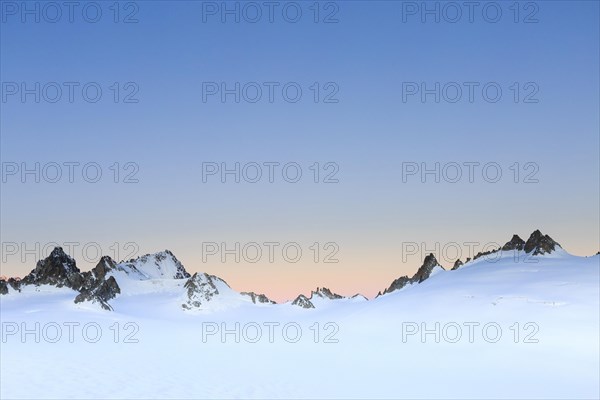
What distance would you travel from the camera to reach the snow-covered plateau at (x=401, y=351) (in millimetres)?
24578

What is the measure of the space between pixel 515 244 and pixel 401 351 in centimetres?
2673

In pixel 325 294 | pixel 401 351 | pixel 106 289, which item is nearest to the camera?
pixel 401 351

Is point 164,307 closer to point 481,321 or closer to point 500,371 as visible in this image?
point 481,321

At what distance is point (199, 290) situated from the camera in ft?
340

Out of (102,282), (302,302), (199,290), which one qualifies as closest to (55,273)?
(102,282)

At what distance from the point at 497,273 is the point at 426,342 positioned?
41.5ft

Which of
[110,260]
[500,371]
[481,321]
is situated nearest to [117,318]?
[110,260]

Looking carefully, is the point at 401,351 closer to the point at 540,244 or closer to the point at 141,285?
the point at 540,244

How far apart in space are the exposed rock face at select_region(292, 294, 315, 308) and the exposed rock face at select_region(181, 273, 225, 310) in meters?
15.5

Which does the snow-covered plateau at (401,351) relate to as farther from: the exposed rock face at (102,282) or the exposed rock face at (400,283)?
the exposed rock face at (400,283)

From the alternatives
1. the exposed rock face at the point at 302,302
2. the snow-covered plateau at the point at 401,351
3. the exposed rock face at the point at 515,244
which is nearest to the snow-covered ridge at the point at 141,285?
the exposed rock face at the point at 302,302

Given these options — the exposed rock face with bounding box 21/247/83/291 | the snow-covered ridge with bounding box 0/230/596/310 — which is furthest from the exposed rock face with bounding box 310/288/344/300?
the exposed rock face with bounding box 21/247/83/291

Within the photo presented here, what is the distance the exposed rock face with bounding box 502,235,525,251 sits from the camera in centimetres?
5665

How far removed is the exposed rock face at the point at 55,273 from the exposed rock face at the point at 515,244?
71.2m
